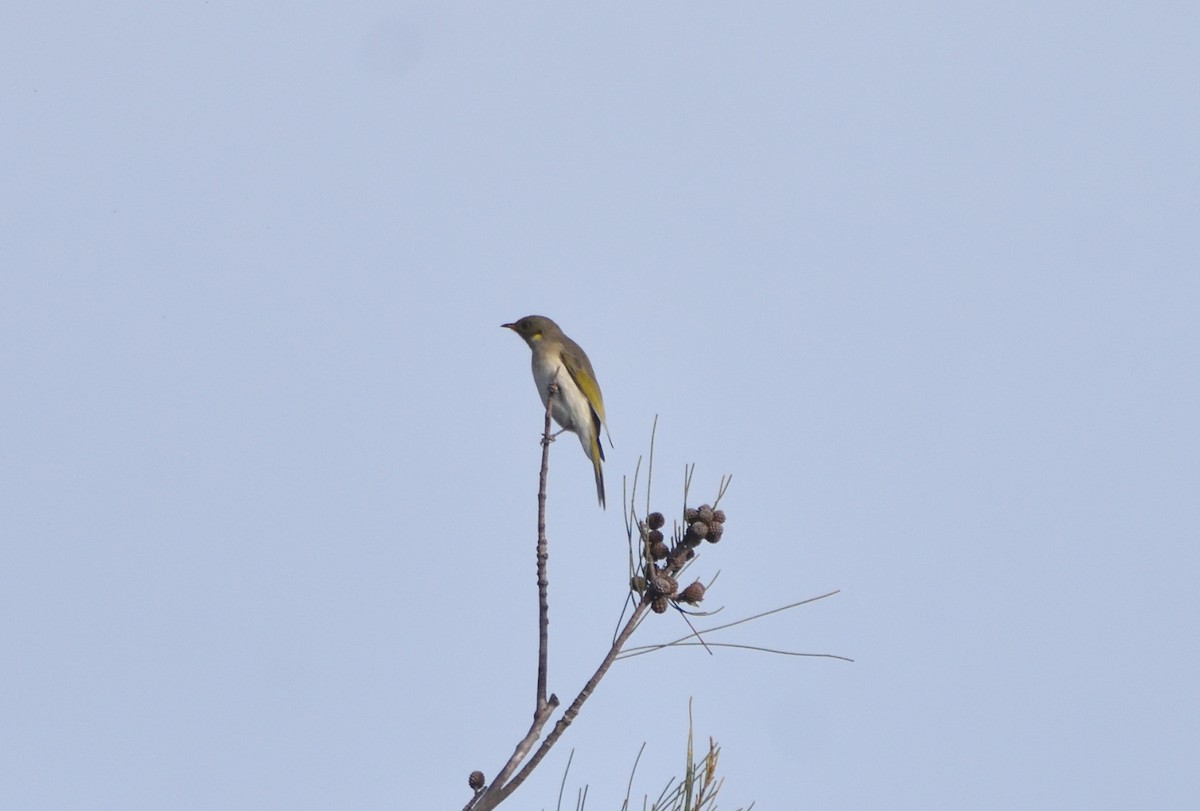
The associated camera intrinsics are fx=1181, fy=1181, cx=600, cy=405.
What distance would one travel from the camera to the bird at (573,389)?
881cm

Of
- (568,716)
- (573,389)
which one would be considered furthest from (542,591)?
(573,389)

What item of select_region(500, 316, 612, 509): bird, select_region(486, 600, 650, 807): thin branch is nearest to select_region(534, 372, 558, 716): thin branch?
select_region(486, 600, 650, 807): thin branch

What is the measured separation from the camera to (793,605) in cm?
303

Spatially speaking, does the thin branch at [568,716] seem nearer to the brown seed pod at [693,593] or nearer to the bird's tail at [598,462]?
the brown seed pod at [693,593]

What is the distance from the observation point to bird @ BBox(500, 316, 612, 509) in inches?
347

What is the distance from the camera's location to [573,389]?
29.0 feet

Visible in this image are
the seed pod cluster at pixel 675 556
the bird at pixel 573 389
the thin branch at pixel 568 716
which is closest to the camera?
the thin branch at pixel 568 716

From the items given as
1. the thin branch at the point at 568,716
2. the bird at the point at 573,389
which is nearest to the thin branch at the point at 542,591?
the thin branch at the point at 568,716

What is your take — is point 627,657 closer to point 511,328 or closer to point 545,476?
point 545,476

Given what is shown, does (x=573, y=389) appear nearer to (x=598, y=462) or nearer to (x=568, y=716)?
(x=598, y=462)

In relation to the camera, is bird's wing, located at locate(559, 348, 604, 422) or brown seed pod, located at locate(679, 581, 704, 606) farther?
bird's wing, located at locate(559, 348, 604, 422)

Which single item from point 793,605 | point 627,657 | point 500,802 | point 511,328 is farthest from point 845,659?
point 511,328

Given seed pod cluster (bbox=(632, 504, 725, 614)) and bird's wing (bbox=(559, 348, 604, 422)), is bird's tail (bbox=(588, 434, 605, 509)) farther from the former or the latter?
seed pod cluster (bbox=(632, 504, 725, 614))

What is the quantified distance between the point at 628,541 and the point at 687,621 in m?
0.27
